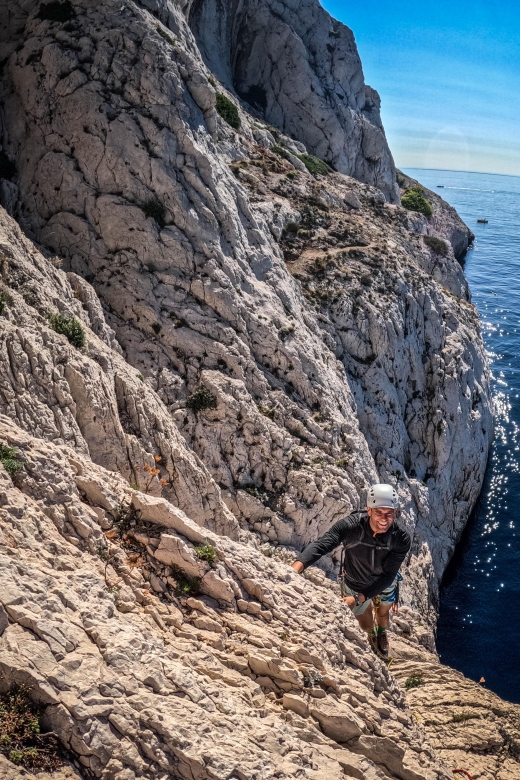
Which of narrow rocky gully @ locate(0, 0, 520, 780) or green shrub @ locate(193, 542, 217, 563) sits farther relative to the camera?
green shrub @ locate(193, 542, 217, 563)

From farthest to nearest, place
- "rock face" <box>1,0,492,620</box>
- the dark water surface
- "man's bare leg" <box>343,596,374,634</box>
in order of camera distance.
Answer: the dark water surface → "rock face" <box>1,0,492,620</box> → "man's bare leg" <box>343,596,374,634</box>

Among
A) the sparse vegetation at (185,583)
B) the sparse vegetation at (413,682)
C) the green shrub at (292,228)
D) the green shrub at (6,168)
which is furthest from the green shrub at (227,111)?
the sparse vegetation at (413,682)

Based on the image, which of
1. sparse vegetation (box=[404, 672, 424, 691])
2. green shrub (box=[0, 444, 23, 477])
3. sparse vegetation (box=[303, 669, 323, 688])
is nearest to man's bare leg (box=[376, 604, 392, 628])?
sparse vegetation (box=[303, 669, 323, 688])

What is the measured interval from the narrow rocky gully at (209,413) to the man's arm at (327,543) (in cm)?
102

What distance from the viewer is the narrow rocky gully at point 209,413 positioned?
7480 millimetres

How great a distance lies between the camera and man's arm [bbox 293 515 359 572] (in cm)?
1006

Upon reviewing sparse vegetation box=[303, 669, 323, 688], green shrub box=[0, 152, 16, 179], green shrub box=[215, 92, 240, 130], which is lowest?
sparse vegetation box=[303, 669, 323, 688]

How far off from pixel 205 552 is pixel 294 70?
201 feet

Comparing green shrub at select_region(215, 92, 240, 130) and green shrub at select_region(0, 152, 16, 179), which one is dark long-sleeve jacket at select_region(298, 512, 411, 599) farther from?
green shrub at select_region(215, 92, 240, 130)

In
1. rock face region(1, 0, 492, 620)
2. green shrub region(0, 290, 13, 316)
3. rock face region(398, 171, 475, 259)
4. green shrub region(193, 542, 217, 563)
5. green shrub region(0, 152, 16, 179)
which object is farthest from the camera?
rock face region(398, 171, 475, 259)

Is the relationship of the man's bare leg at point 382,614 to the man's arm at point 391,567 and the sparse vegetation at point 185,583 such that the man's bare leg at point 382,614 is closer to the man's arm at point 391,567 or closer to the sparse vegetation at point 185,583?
the man's arm at point 391,567

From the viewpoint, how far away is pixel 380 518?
9734 millimetres

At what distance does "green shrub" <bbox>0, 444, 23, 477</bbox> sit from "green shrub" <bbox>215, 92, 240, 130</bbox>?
37776 millimetres

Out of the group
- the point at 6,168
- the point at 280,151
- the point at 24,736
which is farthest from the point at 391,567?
the point at 280,151
